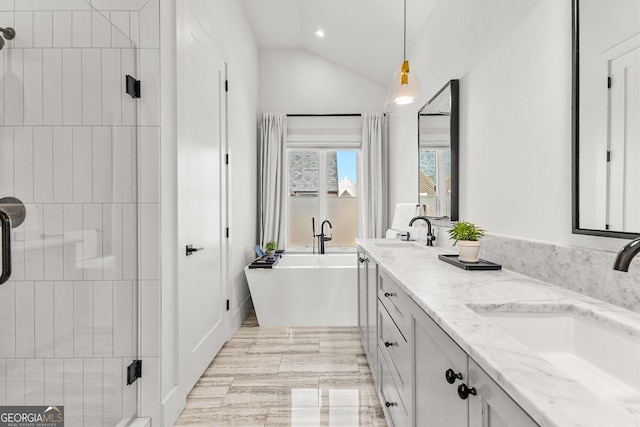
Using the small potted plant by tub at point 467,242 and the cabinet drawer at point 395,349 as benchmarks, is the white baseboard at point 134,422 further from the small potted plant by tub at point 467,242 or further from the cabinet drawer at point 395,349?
the small potted plant by tub at point 467,242

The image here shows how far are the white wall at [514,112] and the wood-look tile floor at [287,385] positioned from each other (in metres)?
1.32

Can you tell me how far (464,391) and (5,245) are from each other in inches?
62.1

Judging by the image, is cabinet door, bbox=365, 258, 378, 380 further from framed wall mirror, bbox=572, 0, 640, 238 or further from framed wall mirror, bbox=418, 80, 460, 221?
framed wall mirror, bbox=572, 0, 640, 238

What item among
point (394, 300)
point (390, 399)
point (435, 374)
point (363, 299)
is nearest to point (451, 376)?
point (435, 374)

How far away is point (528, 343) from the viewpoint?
36.6 inches

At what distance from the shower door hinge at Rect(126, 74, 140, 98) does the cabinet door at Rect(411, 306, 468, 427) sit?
1.66m

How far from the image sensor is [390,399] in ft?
5.26

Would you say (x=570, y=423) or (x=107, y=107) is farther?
(x=107, y=107)

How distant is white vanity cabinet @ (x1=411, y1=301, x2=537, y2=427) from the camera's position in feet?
1.93

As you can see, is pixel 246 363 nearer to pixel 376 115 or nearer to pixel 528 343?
pixel 528 343

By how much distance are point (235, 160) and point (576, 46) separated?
2717mm

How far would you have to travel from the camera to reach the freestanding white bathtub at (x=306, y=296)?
3.29 metres

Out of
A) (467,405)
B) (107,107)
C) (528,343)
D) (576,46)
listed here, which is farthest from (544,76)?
(107,107)

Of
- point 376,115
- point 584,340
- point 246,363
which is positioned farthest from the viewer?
point 376,115
